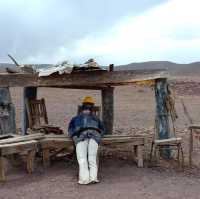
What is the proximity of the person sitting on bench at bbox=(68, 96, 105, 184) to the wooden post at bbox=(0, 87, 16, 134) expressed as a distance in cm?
171

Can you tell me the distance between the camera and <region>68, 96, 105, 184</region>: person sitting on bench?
30.4 ft

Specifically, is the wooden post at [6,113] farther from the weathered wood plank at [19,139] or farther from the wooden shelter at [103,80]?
the weathered wood plank at [19,139]

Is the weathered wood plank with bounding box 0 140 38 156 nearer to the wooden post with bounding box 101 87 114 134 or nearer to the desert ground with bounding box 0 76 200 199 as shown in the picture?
the desert ground with bounding box 0 76 200 199

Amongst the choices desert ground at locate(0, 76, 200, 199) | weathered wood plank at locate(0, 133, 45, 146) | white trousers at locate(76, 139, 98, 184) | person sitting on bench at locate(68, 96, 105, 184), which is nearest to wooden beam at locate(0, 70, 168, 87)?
person sitting on bench at locate(68, 96, 105, 184)

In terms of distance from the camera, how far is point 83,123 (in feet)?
33.7

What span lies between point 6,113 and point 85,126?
2.10m

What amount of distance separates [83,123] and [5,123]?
2104 millimetres

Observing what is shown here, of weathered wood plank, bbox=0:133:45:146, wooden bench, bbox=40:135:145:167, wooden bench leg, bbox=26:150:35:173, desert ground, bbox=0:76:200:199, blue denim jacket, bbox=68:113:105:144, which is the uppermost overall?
blue denim jacket, bbox=68:113:105:144

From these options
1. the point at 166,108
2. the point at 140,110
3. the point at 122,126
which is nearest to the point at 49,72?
the point at 166,108

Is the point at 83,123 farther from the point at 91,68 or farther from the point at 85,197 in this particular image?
the point at 85,197

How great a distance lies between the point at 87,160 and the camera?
976 cm

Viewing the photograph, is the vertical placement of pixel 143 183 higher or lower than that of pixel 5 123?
lower

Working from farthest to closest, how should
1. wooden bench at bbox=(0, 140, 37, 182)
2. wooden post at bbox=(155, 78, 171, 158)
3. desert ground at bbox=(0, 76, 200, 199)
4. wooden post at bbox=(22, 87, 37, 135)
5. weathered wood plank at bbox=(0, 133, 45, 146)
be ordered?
1. wooden post at bbox=(22, 87, 37, 135)
2. wooden post at bbox=(155, 78, 171, 158)
3. weathered wood plank at bbox=(0, 133, 45, 146)
4. wooden bench at bbox=(0, 140, 37, 182)
5. desert ground at bbox=(0, 76, 200, 199)

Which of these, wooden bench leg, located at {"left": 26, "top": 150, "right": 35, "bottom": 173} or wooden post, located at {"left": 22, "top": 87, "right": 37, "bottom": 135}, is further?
wooden post, located at {"left": 22, "top": 87, "right": 37, "bottom": 135}
